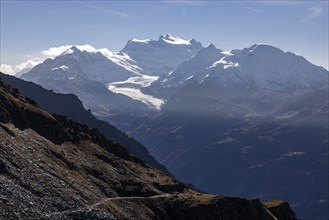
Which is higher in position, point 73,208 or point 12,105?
point 12,105

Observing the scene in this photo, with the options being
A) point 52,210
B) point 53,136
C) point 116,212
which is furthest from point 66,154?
point 52,210

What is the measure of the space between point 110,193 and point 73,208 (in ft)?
97.6

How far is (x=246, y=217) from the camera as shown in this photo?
18212 cm

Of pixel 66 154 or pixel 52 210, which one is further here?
pixel 66 154

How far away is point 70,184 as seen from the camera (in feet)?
483

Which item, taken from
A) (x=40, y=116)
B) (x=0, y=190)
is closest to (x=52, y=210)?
(x=0, y=190)

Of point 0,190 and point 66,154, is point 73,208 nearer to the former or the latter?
point 0,190

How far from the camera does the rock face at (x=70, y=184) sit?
129 meters

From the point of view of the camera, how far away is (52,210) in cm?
12838

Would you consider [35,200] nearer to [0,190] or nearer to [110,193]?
[0,190]

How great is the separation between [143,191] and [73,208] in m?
46.9

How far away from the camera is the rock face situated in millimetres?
128600

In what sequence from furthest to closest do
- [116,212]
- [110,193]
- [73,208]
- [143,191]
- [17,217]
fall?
[143,191], [110,193], [116,212], [73,208], [17,217]

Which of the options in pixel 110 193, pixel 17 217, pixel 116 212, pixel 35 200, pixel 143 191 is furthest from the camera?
pixel 143 191
